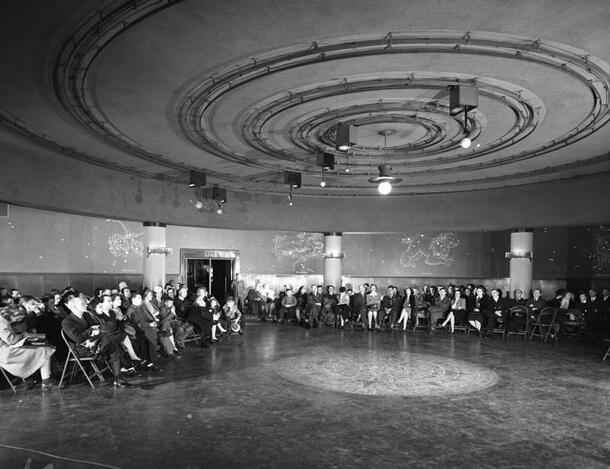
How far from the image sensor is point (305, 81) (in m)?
6.44

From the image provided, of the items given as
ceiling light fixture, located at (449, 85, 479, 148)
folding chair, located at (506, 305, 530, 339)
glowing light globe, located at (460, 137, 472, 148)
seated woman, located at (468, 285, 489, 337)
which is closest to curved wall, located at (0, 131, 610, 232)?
seated woman, located at (468, 285, 489, 337)

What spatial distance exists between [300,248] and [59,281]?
794cm

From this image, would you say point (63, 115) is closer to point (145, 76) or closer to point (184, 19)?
point (145, 76)

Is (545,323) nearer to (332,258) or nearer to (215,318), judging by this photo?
(332,258)

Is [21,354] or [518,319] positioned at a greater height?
[21,354]

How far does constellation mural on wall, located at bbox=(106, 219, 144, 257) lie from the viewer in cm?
1497

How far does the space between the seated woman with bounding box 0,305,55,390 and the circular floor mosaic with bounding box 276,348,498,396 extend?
3.47m

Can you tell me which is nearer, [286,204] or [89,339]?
[89,339]

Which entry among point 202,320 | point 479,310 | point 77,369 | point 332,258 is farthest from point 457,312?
point 77,369

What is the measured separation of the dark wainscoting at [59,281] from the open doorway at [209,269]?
65.8 inches

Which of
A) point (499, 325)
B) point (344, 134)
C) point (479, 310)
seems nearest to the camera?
point (344, 134)

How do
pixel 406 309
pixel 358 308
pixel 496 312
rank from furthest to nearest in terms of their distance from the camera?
pixel 358 308 < pixel 406 309 < pixel 496 312

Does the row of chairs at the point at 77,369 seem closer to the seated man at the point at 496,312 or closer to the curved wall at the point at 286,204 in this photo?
the curved wall at the point at 286,204

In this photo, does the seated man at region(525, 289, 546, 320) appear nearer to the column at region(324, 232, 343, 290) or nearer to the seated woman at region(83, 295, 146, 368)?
the column at region(324, 232, 343, 290)
